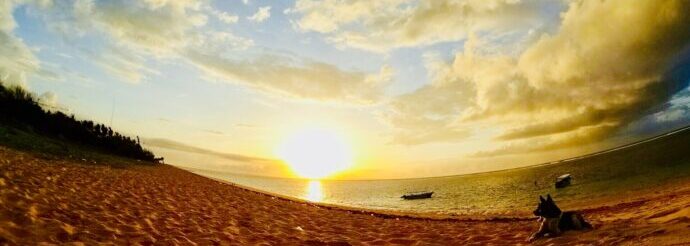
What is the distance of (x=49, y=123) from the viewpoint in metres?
31.2

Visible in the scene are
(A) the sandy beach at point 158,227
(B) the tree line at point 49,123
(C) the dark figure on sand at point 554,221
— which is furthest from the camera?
(B) the tree line at point 49,123

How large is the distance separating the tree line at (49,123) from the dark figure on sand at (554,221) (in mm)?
35261

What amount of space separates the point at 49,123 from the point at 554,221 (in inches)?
1589

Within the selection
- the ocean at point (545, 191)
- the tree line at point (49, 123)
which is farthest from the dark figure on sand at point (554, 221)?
the tree line at point (49, 123)

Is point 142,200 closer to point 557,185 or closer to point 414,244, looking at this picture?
point 414,244

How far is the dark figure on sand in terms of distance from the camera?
24.8 ft

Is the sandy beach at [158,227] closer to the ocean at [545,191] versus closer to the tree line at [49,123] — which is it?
the ocean at [545,191]

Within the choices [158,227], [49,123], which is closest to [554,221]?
[158,227]

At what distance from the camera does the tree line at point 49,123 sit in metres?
28.4

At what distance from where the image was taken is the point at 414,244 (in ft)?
26.5

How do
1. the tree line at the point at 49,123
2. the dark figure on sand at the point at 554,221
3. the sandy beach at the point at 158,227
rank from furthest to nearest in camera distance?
the tree line at the point at 49,123 → the dark figure on sand at the point at 554,221 → the sandy beach at the point at 158,227

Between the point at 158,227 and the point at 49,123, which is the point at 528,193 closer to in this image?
→ the point at 158,227

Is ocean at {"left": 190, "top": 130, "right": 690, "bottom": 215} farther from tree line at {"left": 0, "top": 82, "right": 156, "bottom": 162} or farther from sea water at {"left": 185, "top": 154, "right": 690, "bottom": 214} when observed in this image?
tree line at {"left": 0, "top": 82, "right": 156, "bottom": 162}

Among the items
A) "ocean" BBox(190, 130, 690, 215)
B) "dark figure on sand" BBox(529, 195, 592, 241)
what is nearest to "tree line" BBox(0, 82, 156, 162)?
"ocean" BBox(190, 130, 690, 215)
